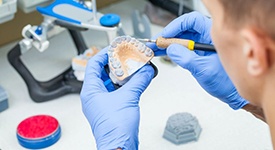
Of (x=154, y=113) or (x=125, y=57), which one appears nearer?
(x=125, y=57)

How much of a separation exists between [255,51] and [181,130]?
1.72ft

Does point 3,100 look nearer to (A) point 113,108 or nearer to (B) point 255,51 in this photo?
(A) point 113,108

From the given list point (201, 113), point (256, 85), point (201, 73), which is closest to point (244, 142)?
point (201, 113)

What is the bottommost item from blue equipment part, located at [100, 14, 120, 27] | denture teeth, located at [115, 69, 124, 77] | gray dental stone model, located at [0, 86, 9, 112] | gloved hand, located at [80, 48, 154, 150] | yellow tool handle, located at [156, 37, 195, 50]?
gray dental stone model, located at [0, 86, 9, 112]

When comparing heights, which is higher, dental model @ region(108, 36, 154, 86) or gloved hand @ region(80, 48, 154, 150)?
dental model @ region(108, 36, 154, 86)

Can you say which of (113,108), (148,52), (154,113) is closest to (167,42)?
(148,52)

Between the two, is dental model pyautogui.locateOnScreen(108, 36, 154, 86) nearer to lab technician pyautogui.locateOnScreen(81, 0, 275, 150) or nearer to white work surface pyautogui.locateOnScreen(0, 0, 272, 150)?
lab technician pyautogui.locateOnScreen(81, 0, 275, 150)

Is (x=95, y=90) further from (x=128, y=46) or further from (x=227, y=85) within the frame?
(x=227, y=85)

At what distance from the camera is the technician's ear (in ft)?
1.56

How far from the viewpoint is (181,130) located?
0.98 m

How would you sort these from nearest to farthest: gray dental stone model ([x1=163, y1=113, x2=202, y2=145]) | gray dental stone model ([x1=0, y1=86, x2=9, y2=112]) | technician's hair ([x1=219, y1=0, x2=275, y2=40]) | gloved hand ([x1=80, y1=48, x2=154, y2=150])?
technician's hair ([x1=219, y1=0, x2=275, y2=40]), gloved hand ([x1=80, y1=48, x2=154, y2=150]), gray dental stone model ([x1=163, y1=113, x2=202, y2=145]), gray dental stone model ([x1=0, y1=86, x2=9, y2=112])

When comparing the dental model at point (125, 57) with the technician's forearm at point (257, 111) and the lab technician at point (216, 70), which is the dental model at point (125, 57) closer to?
the lab technician at point (216, 70)

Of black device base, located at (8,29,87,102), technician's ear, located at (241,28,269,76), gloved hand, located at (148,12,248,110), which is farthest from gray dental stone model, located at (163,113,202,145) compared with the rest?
technician's ear, located at (241,28,269,76)

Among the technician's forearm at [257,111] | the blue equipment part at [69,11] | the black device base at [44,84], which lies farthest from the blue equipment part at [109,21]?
the technician's forearm at [257,111]
